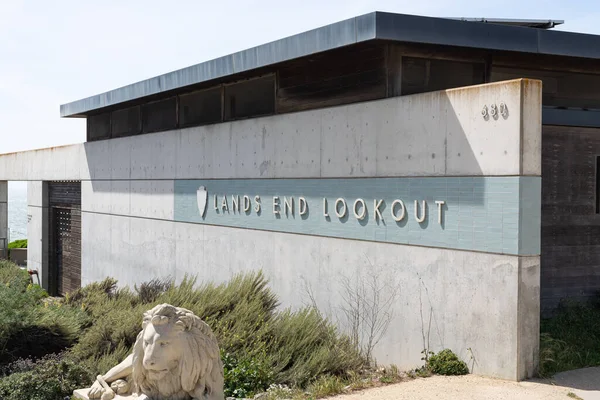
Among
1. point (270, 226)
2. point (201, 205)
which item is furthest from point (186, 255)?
point (270, 226)

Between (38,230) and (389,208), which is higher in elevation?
(389,208)

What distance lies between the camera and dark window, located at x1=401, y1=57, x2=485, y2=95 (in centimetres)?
1253

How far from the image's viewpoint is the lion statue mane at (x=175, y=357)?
7527 mm

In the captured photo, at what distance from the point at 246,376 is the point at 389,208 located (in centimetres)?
373

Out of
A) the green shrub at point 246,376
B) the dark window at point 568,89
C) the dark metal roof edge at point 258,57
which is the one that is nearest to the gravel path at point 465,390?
the green shrub at point 246,376

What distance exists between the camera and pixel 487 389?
9.52 m

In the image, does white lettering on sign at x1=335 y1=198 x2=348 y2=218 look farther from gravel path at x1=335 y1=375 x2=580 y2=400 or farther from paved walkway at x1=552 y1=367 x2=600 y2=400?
paved walkway at x1=552 y1=367 x2=600 y2=400

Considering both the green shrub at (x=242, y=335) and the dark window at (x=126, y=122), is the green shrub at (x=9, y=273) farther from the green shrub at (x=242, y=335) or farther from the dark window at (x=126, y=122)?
the green shrub at (x=242, y=335)

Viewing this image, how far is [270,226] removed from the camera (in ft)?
50.3

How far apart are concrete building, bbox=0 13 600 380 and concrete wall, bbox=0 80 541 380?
0.11 feet

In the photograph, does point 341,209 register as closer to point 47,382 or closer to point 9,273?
point 47,382

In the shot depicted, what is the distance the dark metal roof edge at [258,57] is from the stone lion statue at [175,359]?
6031mm

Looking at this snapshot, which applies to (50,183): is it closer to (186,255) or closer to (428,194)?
(186,255)

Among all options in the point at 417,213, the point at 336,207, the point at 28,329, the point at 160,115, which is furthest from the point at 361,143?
the point at 160,115
